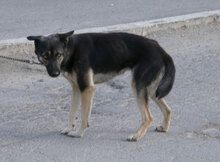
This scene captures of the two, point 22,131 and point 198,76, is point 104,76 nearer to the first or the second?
point 22,131

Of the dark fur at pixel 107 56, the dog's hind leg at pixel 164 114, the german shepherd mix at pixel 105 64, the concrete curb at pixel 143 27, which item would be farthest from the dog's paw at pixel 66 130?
the concrete curb at pixel 143 27

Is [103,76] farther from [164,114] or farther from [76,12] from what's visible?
[76,12]

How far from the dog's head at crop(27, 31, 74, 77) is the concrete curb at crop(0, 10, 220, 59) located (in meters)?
2.78

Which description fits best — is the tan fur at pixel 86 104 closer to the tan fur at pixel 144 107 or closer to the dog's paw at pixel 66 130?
the dog's paw at pixel 66 130

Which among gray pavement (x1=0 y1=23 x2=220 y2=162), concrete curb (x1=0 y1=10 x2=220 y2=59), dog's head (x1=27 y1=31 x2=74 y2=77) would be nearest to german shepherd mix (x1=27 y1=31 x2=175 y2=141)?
dog's head (x1=27 y1=31 x2=74 y2=77)

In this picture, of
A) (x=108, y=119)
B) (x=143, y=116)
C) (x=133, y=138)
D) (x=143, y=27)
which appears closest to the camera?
(x=133, y=138)

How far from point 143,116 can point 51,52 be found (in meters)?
1.14

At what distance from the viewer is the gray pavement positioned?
5.53 meters

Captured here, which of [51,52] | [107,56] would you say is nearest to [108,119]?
[107,56]

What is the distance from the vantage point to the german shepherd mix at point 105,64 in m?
5.80

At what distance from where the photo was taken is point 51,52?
5.69 metres

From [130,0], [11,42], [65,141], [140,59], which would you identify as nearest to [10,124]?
[65,141]

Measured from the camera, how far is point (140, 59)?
595cm

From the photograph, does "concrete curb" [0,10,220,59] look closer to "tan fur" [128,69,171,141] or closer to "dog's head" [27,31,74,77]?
"dog's head" [27,31,74,77]
